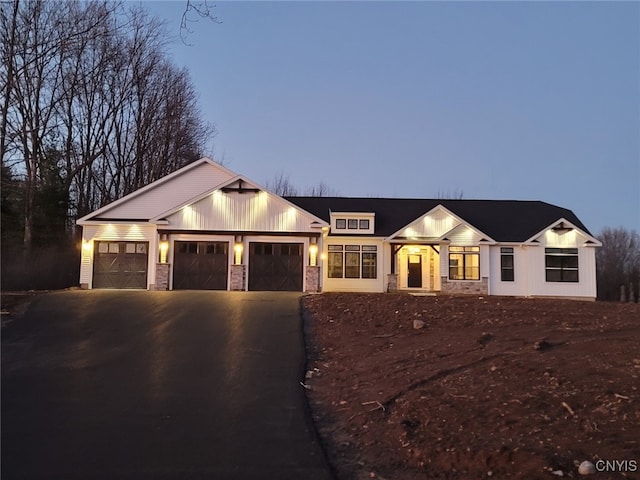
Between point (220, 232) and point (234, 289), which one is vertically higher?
point (220, 232)

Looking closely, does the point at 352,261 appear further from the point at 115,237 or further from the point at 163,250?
the point at 115,237

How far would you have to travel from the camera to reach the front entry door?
2773cm

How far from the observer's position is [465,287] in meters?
25.6

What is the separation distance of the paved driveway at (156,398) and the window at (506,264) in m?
13.8

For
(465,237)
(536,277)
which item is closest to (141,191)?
(465,237)

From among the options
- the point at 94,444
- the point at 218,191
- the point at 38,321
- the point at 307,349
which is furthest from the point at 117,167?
the point at 94,444

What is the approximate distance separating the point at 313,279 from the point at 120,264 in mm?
8922

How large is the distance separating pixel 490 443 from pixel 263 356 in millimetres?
6426

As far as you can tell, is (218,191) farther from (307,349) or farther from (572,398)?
(572,398)

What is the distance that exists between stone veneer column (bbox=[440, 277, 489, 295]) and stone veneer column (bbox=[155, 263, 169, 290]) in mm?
12802

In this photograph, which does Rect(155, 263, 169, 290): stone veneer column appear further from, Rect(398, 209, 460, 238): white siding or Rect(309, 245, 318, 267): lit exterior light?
Rect(398, 209, 460, 238): white siding

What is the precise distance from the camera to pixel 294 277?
2405 centimetres

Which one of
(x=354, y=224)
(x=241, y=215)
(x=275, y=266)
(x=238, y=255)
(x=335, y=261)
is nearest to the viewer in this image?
(x=238, y=255)

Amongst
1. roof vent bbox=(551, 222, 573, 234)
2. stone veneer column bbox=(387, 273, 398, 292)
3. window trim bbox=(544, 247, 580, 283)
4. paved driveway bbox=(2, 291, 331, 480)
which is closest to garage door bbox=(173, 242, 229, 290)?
paved driveway bbox=(2, 291, 331, 480)
